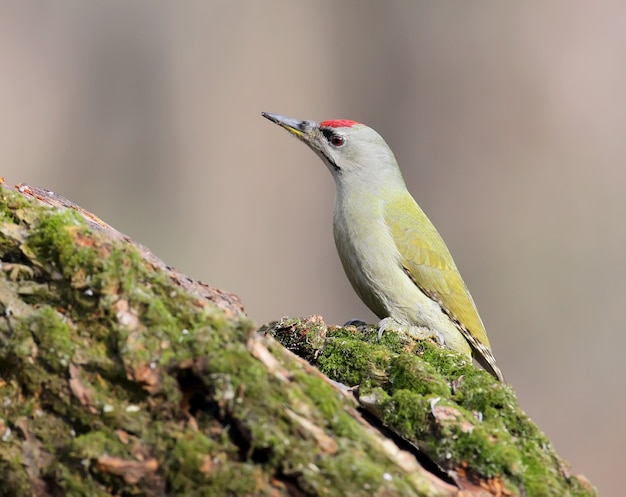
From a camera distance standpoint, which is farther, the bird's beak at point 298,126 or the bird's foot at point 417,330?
the bird's beak at point 298,126

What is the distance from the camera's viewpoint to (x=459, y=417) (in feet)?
8.14

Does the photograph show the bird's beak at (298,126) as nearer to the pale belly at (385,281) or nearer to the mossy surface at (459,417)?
the pale belly at (385,281)

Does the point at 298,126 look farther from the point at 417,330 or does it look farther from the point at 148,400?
the point at 148,400

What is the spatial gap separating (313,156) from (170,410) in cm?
1107

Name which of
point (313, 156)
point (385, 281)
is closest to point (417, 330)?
point (385, 281)

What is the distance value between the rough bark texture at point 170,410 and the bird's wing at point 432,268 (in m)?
2.29

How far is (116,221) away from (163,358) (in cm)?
953

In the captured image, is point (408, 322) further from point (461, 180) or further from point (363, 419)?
point (461, 180)

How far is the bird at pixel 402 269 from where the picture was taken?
471 centimetres

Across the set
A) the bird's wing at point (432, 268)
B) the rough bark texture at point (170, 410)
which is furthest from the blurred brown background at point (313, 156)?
the rough bark texture at point (170, 410)

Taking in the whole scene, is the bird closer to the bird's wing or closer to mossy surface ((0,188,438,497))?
the bird's wing

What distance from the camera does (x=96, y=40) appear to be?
12.1 metres

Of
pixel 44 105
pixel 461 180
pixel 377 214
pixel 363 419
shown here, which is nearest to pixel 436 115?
pixel 461 180

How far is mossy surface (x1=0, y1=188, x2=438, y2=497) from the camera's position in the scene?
2.06 m
